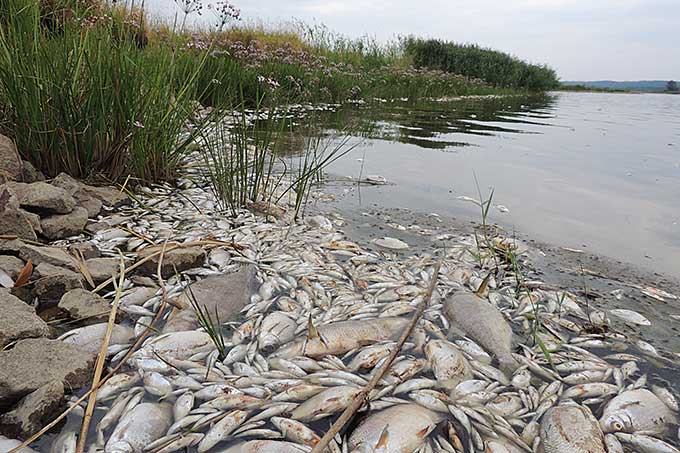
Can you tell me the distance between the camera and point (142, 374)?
1348 millimetres

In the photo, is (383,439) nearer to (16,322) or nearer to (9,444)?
(9,444)

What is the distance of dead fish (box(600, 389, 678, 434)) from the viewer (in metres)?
1.26

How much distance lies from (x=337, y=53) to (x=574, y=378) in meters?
13.8

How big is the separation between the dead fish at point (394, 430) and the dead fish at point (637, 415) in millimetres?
468

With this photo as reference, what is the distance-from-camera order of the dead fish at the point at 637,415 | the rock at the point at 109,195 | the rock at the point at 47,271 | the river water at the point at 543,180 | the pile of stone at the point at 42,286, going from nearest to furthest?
the pile of stone at the point at 42,286
the dead fish at the point at 637,415
the rock at the point at 47,271
the rock at the point at 109,195
the river water at the point at 543,180

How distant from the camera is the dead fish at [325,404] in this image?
1229mm

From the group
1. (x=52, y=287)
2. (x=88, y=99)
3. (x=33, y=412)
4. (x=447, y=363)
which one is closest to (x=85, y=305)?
(x=52, y=287)

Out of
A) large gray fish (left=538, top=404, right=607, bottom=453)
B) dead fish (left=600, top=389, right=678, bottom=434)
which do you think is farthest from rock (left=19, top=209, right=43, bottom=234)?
dead fish (left=600, top=389, right=678, bottom=434)

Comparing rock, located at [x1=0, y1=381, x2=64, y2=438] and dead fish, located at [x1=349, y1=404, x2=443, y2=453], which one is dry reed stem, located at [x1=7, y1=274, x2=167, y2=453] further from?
dead fish, located at [x1=349, y1=404, x2=443, y2=453]

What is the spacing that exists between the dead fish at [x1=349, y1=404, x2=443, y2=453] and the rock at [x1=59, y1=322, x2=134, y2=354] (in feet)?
2.59

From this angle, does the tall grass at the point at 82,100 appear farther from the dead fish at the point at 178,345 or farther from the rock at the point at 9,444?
the rock at the point at 9,444

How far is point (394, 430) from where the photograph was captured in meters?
1.16

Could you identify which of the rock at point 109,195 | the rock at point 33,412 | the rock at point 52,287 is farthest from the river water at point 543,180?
the rock at point 33,412

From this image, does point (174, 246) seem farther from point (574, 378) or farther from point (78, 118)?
point (574, 378)
